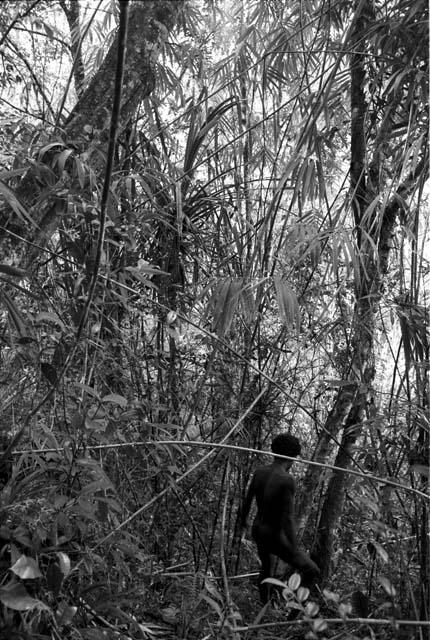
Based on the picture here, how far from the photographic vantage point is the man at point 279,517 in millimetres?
2609

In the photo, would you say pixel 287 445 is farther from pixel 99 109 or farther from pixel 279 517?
pixel 99 109

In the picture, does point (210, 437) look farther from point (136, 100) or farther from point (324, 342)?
point (136, 100)

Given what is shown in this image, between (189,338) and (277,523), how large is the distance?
0.92 metres

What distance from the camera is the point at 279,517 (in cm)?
264

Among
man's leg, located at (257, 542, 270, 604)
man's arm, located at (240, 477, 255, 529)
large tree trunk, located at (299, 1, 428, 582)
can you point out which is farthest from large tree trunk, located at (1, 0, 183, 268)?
man's leg, located at (257, 542, 270, 604)

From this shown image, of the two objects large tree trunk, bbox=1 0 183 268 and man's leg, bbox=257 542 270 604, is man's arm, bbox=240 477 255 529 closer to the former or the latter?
man's leg, bbox=257 542 270 604

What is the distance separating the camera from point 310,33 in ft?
11.6

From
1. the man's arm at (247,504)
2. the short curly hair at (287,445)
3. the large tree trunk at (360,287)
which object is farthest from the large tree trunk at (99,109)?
the man's arm at (247,504)

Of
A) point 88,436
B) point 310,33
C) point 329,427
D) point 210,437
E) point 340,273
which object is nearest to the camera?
point 88,436

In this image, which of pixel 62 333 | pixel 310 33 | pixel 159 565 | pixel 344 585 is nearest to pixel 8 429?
pixel 62 333

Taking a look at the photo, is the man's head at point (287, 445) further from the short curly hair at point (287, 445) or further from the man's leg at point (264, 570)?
the man's leg at point (264, 570)

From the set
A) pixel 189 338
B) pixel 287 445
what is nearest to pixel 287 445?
pixel 287 445

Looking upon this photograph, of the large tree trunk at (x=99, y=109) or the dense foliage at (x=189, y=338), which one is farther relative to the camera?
the large tree trunk at (x=99, y=109)

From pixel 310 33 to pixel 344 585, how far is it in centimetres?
280
